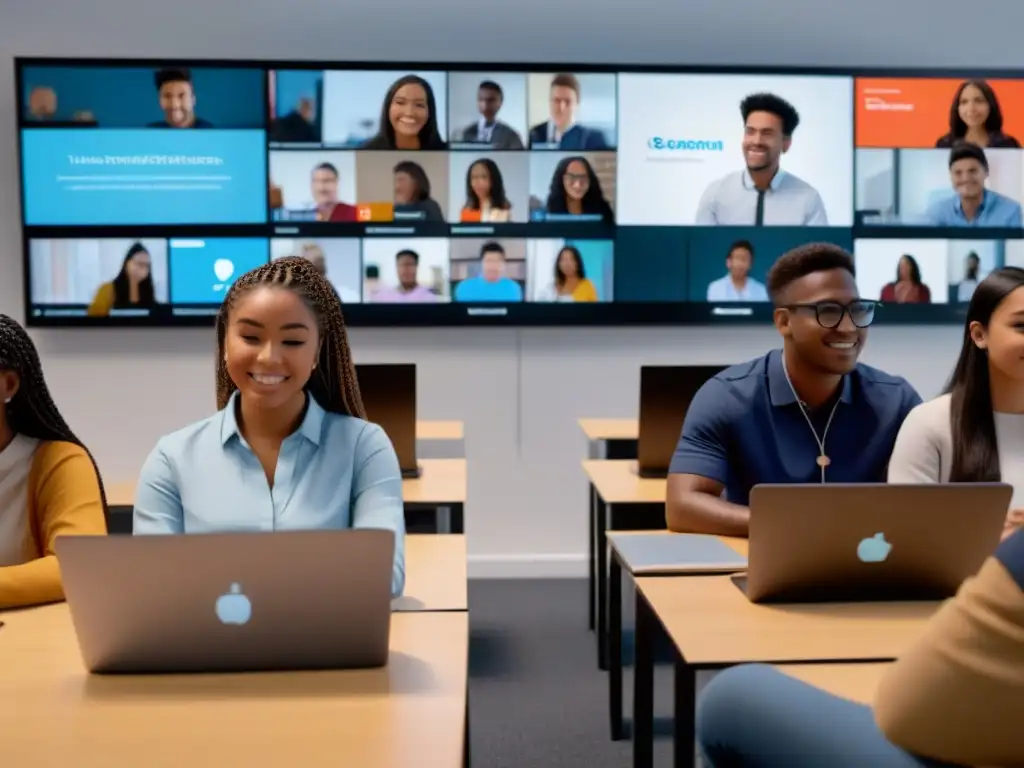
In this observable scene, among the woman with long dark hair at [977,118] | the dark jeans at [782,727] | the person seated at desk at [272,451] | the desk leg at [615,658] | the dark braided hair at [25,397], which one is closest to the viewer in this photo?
the dark jeans at [782,727]

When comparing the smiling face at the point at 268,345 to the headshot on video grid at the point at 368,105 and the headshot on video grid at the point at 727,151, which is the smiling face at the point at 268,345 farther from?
the headshot on video grid at the point at 727,151

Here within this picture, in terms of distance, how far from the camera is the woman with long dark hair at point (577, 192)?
442cm

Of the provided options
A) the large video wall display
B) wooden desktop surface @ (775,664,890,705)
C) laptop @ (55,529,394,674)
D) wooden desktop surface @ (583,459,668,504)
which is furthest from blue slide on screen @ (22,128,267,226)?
wooden desktop surface @ (775,664,890,705)

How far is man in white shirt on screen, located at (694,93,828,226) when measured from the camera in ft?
14.6

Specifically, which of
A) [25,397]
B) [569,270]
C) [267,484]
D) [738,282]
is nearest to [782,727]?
[267,484]

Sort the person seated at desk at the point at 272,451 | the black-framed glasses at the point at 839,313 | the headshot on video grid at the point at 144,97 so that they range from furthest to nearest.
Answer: the headshot on video grid at the point at 144,97 → the black-framed glasses at the point at 839,313 → the person seated at desk at the point at 272,451

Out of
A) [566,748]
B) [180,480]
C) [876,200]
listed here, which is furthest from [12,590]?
[876,200]

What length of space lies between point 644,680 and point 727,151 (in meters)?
3.09

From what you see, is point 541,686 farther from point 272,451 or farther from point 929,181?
point 929,181

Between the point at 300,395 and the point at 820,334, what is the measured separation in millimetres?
1207

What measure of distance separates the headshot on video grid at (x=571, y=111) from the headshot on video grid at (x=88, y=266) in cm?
176

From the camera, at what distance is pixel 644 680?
6.44 feet

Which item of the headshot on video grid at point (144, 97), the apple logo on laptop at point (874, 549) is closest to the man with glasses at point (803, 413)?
the apple logo on laptop at point (874, 549)

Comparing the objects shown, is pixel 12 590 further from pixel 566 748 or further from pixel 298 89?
pixel 298 89
